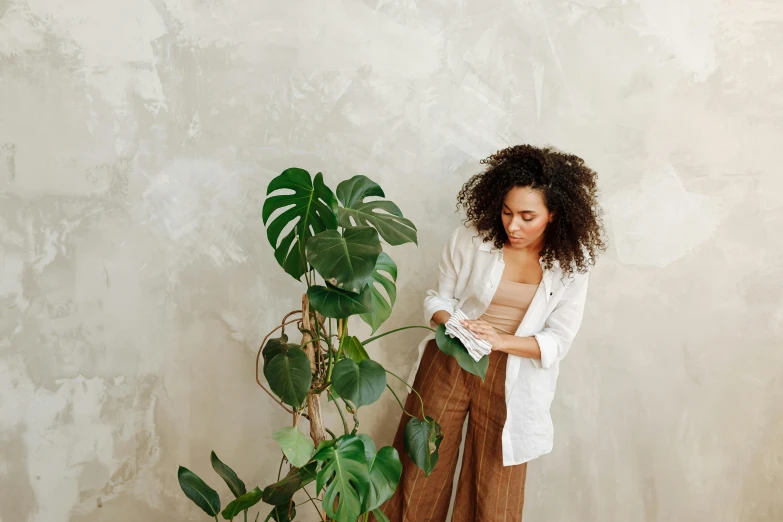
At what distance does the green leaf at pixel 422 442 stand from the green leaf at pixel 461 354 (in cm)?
25

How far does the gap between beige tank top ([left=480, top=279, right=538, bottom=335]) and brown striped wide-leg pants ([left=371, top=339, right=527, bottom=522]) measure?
0.32 ft

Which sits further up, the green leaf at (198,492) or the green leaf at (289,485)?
the green leaf at (289,485)

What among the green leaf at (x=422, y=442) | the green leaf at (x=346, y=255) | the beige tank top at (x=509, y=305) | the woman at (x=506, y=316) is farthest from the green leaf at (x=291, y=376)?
the beige tank top at (x=509, y=305)

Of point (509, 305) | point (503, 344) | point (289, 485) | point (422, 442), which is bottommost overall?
point (289, 485)

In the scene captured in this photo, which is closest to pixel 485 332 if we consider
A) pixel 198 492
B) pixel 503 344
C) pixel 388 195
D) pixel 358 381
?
pixel 503 344

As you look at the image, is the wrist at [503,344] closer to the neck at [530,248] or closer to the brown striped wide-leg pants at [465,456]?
the brown striped wide-leg pants at [465,456]

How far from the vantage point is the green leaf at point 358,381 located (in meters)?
1.55

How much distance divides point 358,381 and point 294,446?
0.75ft

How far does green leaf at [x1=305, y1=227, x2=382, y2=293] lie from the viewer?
1.43 m

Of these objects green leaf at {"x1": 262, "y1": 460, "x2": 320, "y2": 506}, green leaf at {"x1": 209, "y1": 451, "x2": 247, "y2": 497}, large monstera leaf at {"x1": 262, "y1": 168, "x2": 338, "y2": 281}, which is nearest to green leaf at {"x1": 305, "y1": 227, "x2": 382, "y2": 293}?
large monstera leaf at {"x1": 262, "y1": 168, "x2": 338, "y2": 281}

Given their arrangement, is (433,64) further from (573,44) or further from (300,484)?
(300,484)

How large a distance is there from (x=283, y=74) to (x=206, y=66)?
0.89ft

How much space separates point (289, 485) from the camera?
1734mm

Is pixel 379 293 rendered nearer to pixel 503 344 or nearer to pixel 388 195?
pixel 503 344
